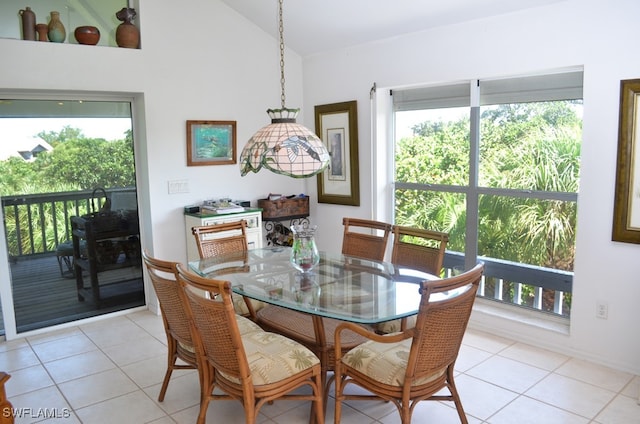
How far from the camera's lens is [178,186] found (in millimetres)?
4648

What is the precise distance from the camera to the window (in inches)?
144

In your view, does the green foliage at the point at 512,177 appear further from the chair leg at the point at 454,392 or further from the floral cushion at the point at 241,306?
the floral cushion at the point at 241,306

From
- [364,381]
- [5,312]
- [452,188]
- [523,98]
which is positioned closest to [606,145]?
[523,98]

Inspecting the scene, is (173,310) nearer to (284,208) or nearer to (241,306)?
(241,306)

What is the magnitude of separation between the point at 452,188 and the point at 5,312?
12.8ft

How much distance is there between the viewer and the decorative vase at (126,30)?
4195 millimetres

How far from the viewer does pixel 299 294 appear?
107 inches

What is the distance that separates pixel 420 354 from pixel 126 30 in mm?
3642

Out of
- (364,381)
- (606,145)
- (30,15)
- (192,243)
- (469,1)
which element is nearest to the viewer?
(364,381)

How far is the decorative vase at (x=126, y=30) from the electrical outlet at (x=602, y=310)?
166 inches

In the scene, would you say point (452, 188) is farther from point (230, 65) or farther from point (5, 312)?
point (5, 312)

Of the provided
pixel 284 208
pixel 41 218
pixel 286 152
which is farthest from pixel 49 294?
pixel 286 152

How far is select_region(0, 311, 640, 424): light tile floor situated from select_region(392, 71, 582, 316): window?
2.01 feet

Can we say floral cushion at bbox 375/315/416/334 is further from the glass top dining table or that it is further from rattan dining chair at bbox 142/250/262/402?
rattan dining chair at bbox 142/250/262/402
